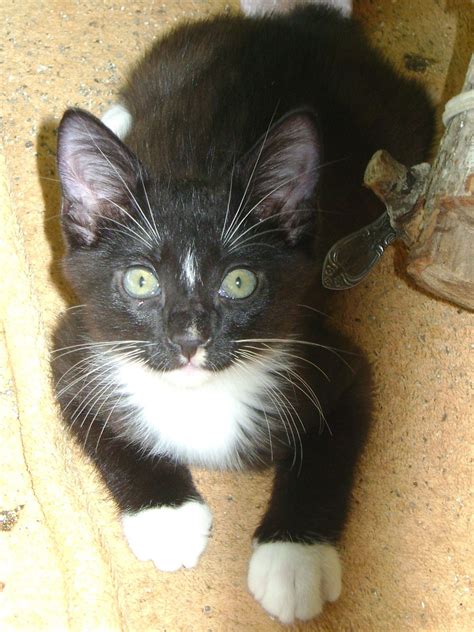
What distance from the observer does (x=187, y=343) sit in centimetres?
135

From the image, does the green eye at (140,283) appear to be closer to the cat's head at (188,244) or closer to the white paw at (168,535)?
the cat's head at (188,244)

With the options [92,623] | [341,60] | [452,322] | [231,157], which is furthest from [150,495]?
[341,60]

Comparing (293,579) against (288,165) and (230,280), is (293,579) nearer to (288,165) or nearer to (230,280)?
(230,280)

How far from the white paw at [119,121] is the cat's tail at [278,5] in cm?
58

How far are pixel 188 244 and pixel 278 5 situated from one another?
4.15ft

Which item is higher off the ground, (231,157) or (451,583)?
(231,157)

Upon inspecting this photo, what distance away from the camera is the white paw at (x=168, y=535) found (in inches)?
65.5

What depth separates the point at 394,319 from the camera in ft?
6.76

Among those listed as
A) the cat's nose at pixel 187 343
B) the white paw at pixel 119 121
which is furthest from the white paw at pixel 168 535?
the white paw at pixel 119 121

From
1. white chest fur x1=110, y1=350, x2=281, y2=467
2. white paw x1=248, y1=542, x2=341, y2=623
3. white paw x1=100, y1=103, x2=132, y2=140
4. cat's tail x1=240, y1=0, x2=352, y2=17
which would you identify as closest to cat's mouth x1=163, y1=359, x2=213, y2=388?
white chest fur x1=110, y1=350, x2=281, y2=467

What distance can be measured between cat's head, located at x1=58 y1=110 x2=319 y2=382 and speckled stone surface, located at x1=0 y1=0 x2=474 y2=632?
444 mm

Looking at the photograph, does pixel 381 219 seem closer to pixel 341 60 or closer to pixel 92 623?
pixel 341 60

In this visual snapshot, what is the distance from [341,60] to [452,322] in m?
0.75

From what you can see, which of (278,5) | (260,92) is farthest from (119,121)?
(278,5)
